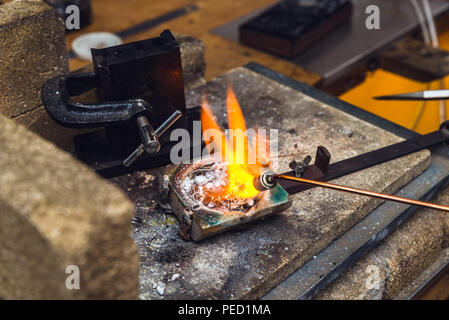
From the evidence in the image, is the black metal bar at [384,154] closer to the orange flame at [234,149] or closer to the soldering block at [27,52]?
the orange flame at [234,149]

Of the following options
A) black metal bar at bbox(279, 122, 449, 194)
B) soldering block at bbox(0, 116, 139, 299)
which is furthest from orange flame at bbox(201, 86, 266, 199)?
soldering block at bbox(0, 116, 139, 299)

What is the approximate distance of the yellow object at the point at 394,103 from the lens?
454cm

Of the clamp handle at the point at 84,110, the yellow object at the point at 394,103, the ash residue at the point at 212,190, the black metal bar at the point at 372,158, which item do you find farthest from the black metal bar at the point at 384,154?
the yellow object at the point at 394,103

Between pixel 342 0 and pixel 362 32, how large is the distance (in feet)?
0.99

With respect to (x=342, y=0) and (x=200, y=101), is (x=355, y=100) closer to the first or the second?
(x=342, y=0)

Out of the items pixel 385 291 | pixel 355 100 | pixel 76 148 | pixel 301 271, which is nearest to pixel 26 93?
pixel 76 148

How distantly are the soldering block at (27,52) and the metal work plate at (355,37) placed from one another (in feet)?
6.06

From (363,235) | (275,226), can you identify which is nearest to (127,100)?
(275,226)

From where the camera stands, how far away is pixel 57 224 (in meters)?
1.08

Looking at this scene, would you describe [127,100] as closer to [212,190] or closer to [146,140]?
[146,140]

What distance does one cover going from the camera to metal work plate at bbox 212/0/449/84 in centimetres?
342

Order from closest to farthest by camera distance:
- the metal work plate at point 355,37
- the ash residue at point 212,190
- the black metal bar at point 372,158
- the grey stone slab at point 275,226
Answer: the grey stone slab at point 275,226, the ash residue at point 212,190, the black metal bar at point 372,158, the metal work plate at point 355,37

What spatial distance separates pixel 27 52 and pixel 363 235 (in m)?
1.57

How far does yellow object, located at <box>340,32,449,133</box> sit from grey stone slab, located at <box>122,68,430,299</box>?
2207 mm
